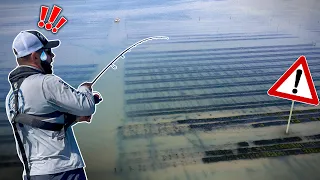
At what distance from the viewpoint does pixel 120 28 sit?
1014cm

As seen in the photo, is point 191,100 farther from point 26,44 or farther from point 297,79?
point 26,44

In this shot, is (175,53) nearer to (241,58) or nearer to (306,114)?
(241,58)

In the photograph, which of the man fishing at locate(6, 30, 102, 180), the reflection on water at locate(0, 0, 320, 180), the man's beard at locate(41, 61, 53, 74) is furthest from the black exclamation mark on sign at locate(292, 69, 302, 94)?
the man's beard at locate(41, 61, 53, 74)

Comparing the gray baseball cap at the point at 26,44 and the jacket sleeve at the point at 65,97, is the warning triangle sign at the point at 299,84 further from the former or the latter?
the gray baseball cap at the point at 26,44

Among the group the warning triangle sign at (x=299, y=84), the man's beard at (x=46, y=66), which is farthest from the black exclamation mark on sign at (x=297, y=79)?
the man's beard at (x=46, y=66)

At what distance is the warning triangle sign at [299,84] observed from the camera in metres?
3.76

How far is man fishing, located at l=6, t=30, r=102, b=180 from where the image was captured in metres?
1.58

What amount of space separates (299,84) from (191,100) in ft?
6.75

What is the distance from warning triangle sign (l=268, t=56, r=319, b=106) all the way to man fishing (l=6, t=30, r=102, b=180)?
9.55ft

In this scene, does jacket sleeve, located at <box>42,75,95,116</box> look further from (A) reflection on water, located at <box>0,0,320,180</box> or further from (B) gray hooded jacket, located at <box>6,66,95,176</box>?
(A) reflection on water, located at <box>0,0,320,180</box>

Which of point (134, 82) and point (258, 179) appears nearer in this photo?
point (258, 179)

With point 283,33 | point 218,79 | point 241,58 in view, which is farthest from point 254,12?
point 218,79

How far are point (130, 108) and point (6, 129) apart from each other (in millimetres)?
1997

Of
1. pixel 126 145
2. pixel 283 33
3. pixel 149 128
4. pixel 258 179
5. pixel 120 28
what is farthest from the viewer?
pixel 120 28
